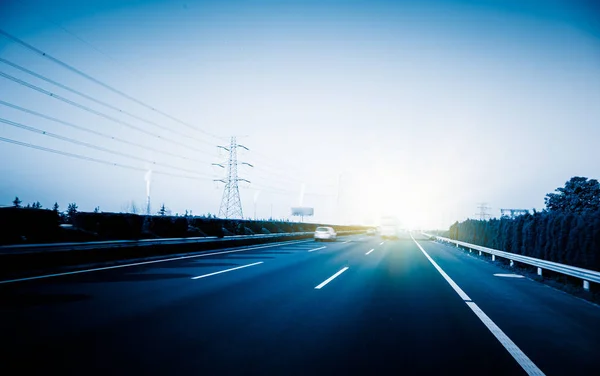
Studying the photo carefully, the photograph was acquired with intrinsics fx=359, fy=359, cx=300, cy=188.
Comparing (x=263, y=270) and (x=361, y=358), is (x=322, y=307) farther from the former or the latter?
(x=263, y=270)

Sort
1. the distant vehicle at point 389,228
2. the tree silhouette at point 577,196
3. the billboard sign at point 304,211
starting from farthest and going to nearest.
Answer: the billboard sign at point 304,211 < the tree silhouette at point 577,196 < the distant vehicle at point 389,228

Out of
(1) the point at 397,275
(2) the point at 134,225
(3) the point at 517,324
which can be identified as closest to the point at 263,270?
(1) the point at 397,275

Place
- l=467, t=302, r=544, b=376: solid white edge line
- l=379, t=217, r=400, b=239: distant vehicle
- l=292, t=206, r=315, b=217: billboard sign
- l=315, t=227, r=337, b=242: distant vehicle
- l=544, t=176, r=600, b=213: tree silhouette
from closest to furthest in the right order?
l=467, t=302, r=544, b=376: solid white edge line
l=315, t=227, r=337, b=242: distant vehicle
l=379, t=217, r=400, b=239: distant vehicle
l=544, t=176, r=600, b=213: tree silhouette
l=292, t=206, r=315, b=217: billboard sign

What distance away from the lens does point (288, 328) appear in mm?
6121

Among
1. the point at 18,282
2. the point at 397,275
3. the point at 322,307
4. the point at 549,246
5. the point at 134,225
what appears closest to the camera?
the point at 322,307

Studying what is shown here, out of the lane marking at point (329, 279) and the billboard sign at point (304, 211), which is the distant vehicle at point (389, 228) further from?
the billboard sign at point (304, 211)

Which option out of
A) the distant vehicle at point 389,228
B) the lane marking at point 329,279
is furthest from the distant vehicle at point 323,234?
the lane marking at point 329,279

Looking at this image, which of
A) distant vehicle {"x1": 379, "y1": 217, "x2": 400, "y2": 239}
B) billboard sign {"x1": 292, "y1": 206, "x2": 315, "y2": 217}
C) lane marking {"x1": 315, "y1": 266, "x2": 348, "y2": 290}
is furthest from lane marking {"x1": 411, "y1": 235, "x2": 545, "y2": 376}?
billboard sign {"x1": 292, "y1": 206, "x2": 315, "y2": 217}

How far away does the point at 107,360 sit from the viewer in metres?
4.51

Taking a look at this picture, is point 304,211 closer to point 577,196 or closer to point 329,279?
point 577,196

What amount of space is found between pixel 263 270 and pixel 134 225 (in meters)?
23.6

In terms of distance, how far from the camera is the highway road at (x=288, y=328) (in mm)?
4508

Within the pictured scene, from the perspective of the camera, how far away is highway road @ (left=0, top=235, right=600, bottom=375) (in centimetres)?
451

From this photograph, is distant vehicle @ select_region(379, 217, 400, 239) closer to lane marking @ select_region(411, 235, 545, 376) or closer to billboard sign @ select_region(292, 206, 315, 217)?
lane marking @ select_region(411, 235, 545, 376)
